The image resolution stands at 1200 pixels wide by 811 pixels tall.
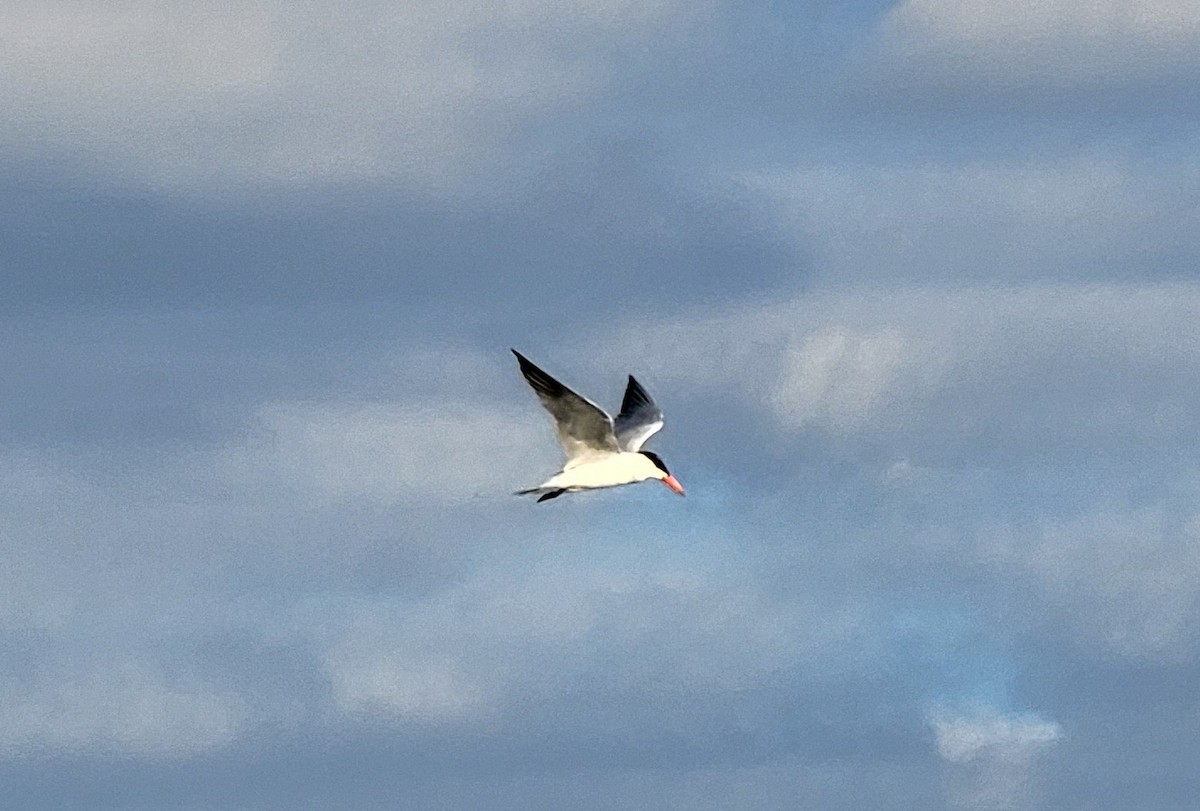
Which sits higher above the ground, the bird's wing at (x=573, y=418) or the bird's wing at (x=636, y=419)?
the bird's wing at (x=636, y=419)

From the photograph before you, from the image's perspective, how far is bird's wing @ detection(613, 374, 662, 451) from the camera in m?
70.4

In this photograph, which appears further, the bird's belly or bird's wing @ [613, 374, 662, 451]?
bird's wing @ [613, 374, 662, 451]

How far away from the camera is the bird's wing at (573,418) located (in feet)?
202

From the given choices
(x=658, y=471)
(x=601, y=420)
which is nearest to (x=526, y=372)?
(x=601, y=420)

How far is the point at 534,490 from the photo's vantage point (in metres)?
64.4

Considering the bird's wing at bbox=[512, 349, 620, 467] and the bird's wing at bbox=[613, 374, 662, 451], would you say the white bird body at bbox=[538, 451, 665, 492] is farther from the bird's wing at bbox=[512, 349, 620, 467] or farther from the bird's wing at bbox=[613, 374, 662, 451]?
the bird's wing at bbox=[613, 374, 662, 451]

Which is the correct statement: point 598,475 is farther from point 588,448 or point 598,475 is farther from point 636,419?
point 636,419

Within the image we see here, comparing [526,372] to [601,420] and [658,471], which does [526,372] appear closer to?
[601,420]

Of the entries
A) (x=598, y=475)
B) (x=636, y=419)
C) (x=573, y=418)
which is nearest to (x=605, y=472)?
(x=598, y=475)

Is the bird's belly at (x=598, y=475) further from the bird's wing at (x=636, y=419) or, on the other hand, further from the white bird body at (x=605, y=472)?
the bird's wing at (x=636, y=419)

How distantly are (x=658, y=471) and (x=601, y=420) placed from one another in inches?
171

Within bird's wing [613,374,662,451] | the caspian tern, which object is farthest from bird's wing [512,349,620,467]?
bird's wing [613,374,662,451]

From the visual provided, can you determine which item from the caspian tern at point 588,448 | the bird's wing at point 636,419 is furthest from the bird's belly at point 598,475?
the bird's wing at point 636,419

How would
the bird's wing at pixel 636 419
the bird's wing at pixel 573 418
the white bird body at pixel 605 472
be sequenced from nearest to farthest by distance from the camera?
1. the bird's wing at pixel 573 418
2. the white bird body at pixel 605 472
3. the bird's wing at pixel 636 419
